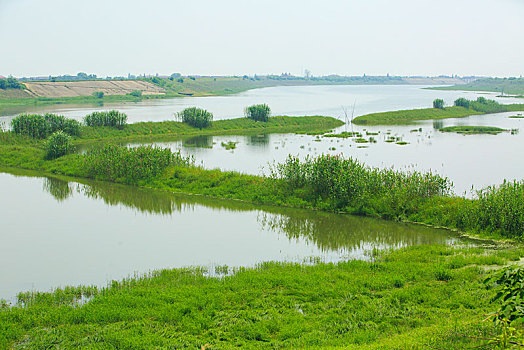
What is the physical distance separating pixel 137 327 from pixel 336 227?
8.92 m

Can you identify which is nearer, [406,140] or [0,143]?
[0,143]

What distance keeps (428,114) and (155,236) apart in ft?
177

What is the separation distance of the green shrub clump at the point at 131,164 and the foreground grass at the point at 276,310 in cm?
1265

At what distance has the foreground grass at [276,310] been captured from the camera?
7.15 m

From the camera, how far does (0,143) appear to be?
33.2m

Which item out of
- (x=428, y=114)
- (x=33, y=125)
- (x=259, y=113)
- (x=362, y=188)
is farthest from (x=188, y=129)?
(x=428, y=114)

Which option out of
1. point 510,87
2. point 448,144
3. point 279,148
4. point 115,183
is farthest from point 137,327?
point 510,87

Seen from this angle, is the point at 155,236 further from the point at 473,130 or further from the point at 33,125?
the point at 473,130

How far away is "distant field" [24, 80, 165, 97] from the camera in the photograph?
3577 inches

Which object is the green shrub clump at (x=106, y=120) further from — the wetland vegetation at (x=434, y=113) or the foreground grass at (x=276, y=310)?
the foreground grass at (x=276, y=310)

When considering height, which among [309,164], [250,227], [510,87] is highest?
[510,87]

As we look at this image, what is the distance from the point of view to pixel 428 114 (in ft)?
202

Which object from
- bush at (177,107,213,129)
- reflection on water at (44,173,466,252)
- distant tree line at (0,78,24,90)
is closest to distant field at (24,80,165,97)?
distant tree line at (0,78,24,90)

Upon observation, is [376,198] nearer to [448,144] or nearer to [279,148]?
[279,148]
